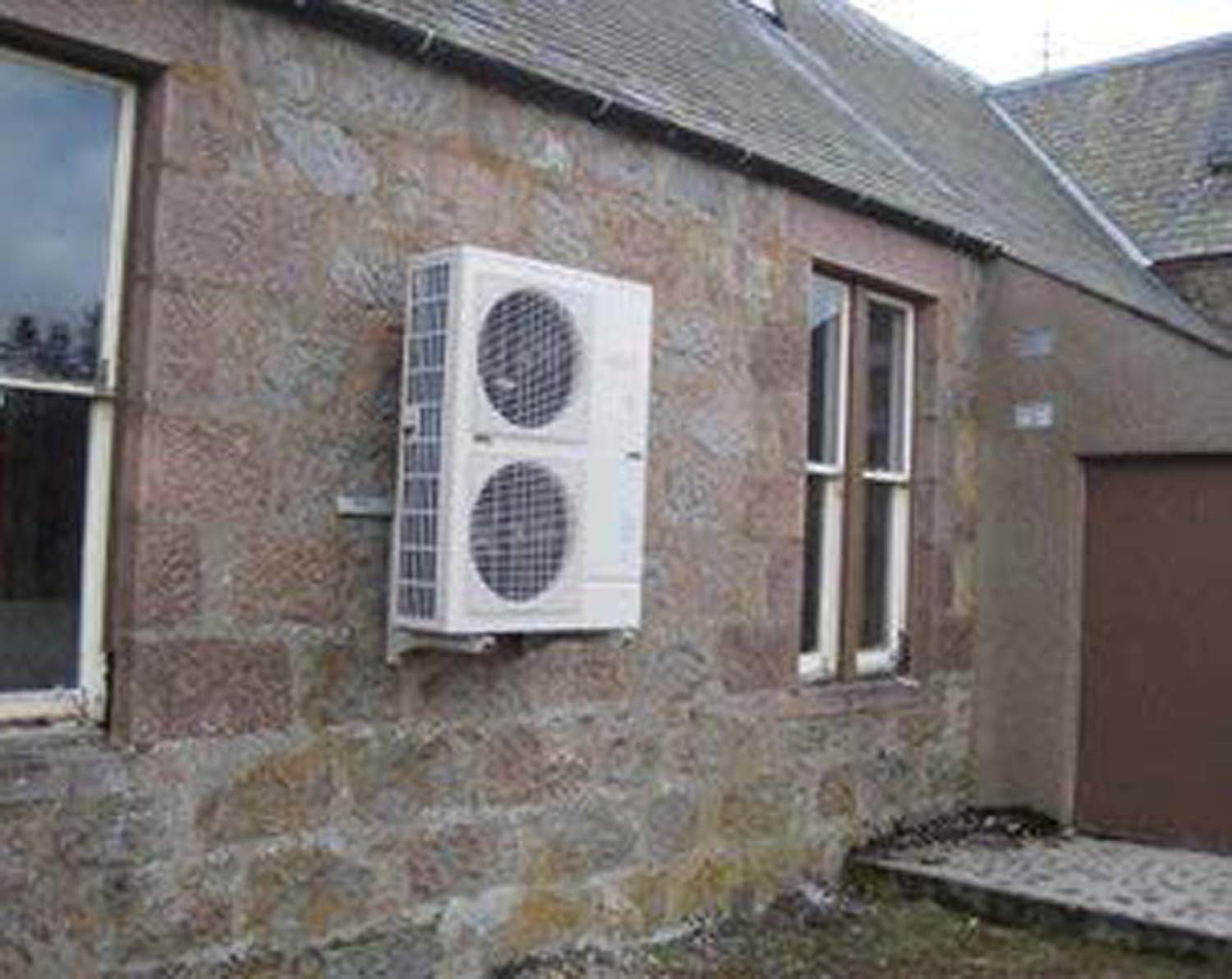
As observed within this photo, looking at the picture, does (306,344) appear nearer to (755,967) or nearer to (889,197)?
(755,967)

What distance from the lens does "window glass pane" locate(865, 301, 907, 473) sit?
9180 mm

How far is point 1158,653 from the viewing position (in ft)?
30.2

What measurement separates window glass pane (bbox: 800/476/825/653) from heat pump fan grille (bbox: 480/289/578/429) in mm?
2818

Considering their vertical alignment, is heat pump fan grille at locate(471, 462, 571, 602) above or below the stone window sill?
above

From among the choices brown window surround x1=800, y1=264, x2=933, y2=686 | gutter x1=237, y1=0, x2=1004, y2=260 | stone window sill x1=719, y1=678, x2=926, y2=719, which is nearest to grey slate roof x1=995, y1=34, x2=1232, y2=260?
brown window surround x1=800, y1=264, x2=933, y2=686

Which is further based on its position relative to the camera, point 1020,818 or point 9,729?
point 1020,818

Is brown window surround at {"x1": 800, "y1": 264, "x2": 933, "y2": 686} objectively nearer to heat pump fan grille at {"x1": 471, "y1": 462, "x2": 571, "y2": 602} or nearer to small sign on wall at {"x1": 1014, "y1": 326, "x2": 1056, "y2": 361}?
small sign on wall at {"x1": 1014, "y1": 326, "x2": 1056, "y2": 361}

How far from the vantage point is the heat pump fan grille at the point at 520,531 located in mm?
5746

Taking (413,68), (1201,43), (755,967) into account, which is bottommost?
(755,967)

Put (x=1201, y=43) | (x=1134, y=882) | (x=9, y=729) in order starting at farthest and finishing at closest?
1. (x=1201, y=43)
2. (x=1134, y=882)
3. (x=9, y=729)

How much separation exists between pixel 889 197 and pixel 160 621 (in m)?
4.83

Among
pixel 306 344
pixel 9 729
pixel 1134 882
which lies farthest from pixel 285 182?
pixel 1134 882

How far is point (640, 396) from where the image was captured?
20.9 feet

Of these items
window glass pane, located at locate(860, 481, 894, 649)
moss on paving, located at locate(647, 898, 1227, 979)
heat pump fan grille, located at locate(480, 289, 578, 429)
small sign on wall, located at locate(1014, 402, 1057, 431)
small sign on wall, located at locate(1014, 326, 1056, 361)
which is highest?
small sign on wall, located at locate(1014, 326, 1056, 361)
